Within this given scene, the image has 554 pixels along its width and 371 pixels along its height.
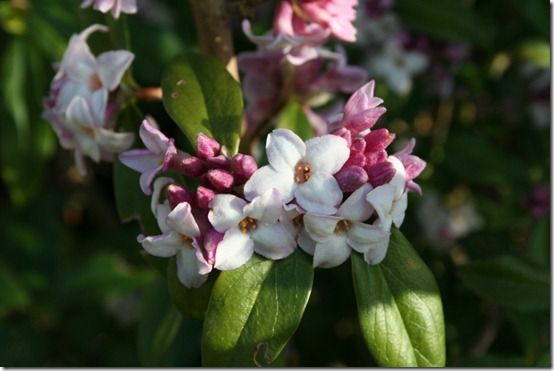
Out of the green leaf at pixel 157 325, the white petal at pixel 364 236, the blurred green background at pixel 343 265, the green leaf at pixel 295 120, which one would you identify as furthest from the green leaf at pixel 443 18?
the white petal at pixel 364 236

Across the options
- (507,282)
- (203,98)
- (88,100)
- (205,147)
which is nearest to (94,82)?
(88,100)

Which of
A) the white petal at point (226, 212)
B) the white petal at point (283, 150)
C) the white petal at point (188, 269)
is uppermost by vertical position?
the white petal at point (283, 150)

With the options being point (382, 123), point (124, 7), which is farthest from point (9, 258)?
point (124, 7)

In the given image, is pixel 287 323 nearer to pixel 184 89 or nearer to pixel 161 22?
pixel 184 89

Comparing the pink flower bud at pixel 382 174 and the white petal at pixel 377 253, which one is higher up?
the pink flower bud at pixel 382 174

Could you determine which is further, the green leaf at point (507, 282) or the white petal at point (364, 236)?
the green leaf at point (507, 282)

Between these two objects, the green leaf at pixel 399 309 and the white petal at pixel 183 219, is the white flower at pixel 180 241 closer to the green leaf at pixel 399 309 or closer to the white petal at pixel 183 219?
the white petal at pixel 183 219

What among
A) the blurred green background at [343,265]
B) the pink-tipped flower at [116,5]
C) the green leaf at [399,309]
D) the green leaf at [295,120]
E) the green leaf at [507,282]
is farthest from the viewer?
the blurred green background at [343,265]
